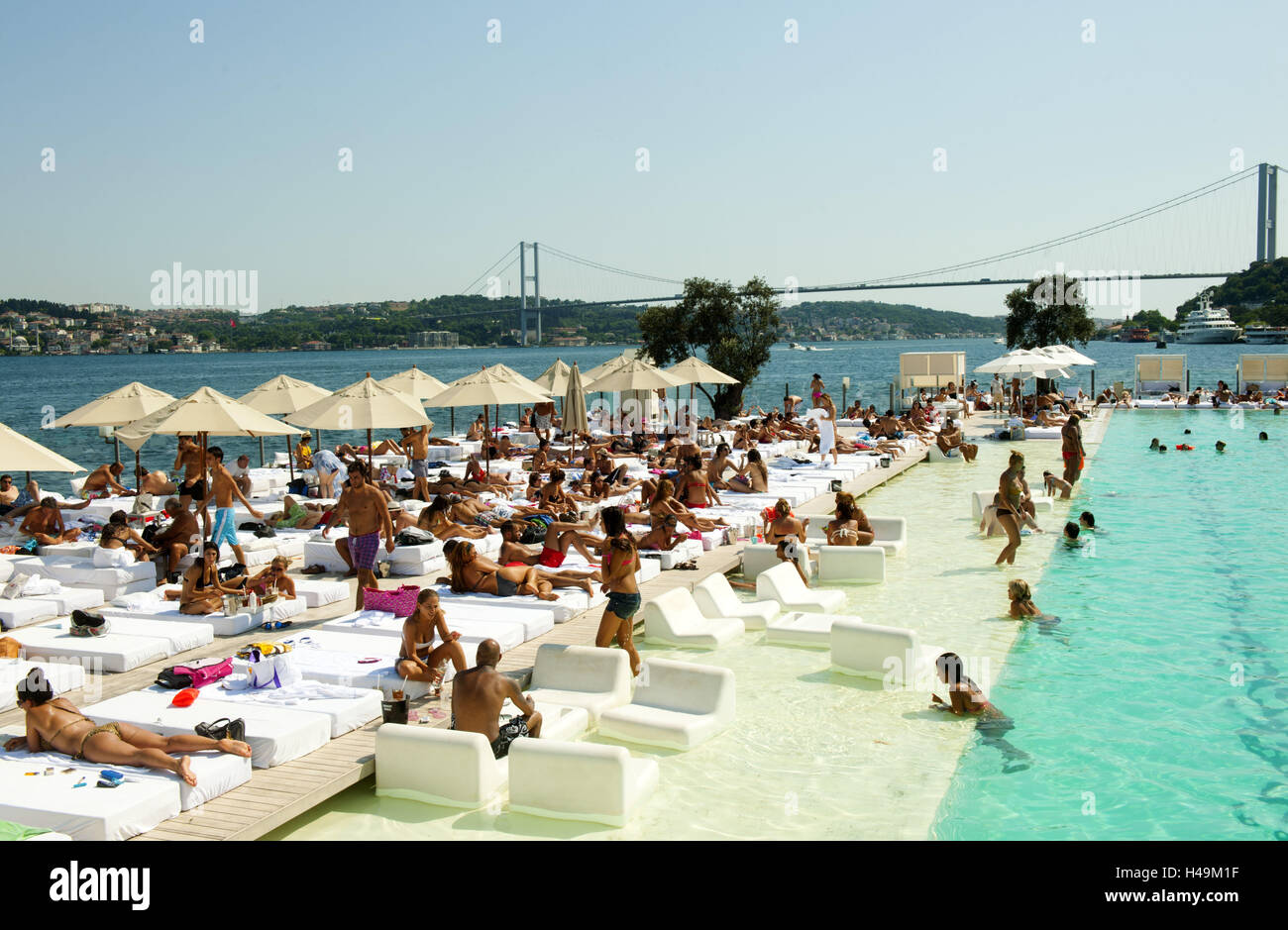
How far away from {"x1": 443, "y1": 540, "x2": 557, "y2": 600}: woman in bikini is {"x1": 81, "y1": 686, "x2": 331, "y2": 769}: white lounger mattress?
2.80m

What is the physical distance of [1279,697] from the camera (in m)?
7.34

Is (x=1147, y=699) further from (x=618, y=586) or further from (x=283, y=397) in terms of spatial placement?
(x=283, y=397)

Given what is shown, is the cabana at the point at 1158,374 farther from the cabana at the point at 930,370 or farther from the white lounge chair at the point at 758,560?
the white lounge chair at the point at 758,560

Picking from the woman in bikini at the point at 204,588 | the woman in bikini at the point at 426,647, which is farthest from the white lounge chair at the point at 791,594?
the woman in bikini at the point at 204,588

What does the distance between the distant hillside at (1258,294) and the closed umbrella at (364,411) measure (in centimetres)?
9442

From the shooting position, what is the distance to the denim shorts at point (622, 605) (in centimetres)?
738

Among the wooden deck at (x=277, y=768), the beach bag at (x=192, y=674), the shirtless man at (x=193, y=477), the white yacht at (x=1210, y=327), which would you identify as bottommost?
the wooden deck at (x=277, y=768)

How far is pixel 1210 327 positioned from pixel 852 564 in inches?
5096

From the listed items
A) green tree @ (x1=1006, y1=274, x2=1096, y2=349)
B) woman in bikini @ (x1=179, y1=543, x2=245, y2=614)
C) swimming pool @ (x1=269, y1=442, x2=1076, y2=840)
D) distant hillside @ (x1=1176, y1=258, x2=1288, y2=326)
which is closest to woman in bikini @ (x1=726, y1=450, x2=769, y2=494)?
swimming pool @ (x1=269, y1=442, x2=1076, y2=840)

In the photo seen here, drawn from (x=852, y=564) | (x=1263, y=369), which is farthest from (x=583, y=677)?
(x=1263, y=369)
